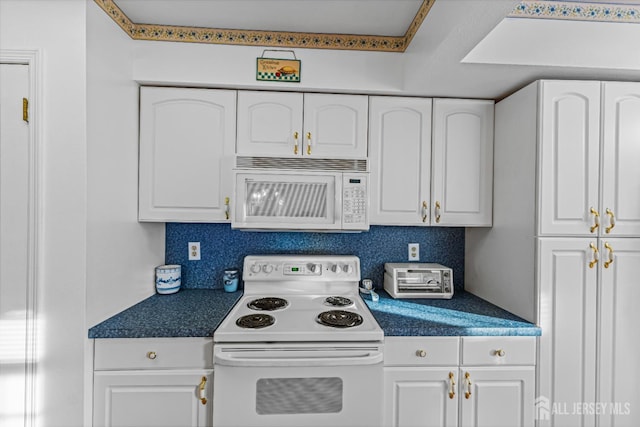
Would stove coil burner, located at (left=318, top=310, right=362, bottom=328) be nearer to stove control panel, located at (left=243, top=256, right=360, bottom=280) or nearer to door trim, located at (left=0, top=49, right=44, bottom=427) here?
stove control panel, located at (left=243, top=256, right=360, bottom=280)

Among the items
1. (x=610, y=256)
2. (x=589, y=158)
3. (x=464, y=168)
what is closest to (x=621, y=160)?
(x=589, y=158)

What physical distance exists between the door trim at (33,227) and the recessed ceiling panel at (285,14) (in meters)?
0.53

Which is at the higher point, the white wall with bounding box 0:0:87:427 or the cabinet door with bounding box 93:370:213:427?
the white wall with bounding box 0:0:87:427

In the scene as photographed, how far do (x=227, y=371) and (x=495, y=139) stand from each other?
191 cm

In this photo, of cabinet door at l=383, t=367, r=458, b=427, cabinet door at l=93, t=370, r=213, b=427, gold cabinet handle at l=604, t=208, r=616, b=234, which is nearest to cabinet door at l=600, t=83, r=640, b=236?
gold cabinet handle at l=604, t=208, r=616, b=234

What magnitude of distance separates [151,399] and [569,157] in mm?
2259

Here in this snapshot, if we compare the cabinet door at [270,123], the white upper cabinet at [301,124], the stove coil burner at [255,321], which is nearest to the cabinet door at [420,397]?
the stove coil burner at [255,321]

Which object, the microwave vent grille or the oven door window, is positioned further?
the microwave vent grille

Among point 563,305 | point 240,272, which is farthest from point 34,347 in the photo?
point 563,305

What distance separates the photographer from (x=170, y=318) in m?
1.51

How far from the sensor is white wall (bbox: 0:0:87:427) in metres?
1.30

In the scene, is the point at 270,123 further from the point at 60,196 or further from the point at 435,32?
the point at 60,196

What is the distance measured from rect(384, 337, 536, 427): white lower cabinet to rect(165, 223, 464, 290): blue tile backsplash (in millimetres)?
687

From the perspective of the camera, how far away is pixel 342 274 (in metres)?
1.94
